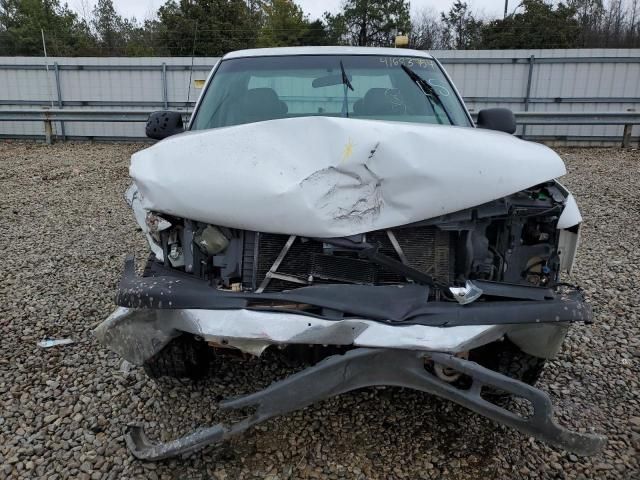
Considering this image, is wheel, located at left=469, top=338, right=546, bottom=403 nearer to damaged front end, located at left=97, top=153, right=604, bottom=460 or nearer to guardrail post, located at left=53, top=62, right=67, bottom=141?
damaged front end, located at left=97, top=153, right=604, bottom=460

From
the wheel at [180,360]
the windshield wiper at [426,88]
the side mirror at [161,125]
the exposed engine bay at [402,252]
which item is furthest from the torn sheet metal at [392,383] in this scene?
the side mirror at [161,125]

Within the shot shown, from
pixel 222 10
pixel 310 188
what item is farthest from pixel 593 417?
pixel 222 10

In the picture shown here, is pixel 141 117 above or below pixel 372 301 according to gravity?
above

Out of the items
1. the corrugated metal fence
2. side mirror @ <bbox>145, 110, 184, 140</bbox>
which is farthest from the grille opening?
the corrugated metal fence

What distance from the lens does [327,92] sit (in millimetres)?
3609

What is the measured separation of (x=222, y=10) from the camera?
23.3m

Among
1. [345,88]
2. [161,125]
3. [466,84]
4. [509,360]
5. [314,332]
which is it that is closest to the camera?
[314,332]

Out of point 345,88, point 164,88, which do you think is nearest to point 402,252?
point 345,88

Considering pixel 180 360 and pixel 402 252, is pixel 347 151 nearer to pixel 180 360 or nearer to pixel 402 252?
pixel 402 252

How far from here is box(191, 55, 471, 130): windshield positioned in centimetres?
349

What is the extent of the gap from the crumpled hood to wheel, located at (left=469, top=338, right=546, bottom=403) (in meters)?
0.78

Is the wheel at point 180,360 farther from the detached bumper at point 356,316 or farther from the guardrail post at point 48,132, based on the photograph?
the guardrail post at point 48,132

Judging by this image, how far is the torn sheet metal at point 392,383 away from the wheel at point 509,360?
1.65ft

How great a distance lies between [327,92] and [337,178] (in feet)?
5.35
